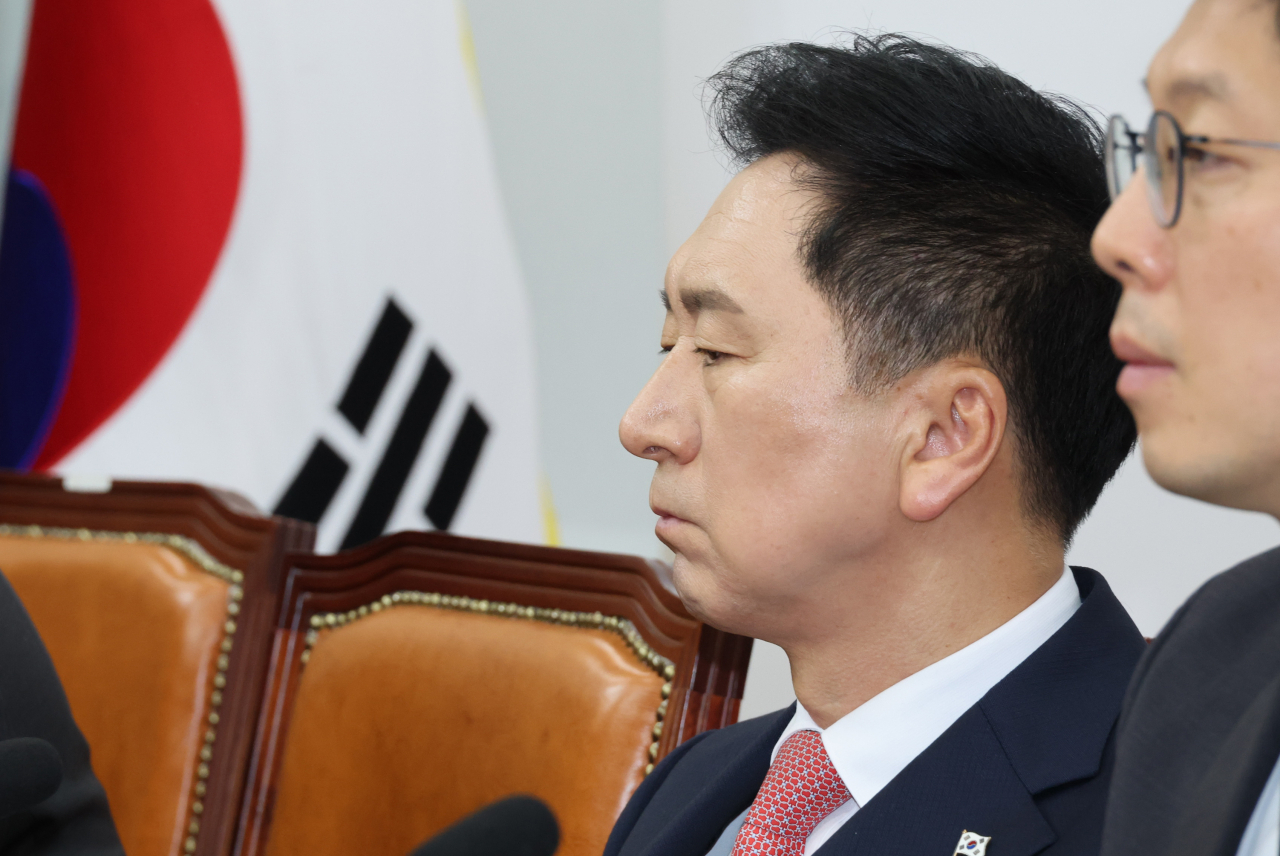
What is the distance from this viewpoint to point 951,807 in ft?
2.92

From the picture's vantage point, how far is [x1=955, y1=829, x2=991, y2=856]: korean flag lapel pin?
33.6 inches

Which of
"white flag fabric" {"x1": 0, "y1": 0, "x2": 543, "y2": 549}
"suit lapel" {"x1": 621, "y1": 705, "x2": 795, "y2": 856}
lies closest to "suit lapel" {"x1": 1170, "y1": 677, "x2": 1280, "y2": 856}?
"suit lapel" {"x1": 621, "y1": 705, "x2": 795, "y2": 856}

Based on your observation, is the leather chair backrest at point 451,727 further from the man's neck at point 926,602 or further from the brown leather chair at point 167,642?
the man's neck at point 926,602

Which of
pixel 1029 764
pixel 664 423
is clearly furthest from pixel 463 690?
pixel 1029 764

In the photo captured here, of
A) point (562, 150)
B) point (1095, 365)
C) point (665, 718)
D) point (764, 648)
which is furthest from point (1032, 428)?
point (562, 150)

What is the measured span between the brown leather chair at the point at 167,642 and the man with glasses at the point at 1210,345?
121 cm

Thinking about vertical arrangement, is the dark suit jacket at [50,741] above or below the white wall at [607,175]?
below

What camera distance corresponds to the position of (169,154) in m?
2.43

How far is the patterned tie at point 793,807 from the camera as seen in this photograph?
0.99 m

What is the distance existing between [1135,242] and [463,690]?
0.92 meters

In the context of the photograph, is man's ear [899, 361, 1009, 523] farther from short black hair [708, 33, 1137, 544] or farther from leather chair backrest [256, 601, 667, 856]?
leather chair backrest [256, 601, 667, 856]

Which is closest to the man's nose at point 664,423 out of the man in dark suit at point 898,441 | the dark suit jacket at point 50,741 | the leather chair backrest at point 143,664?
the man in dark suit at point 898,441

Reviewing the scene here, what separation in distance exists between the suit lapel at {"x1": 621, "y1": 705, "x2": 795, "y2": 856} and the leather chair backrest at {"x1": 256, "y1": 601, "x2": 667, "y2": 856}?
0.25 ft

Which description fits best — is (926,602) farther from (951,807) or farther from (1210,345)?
(1210,345)
